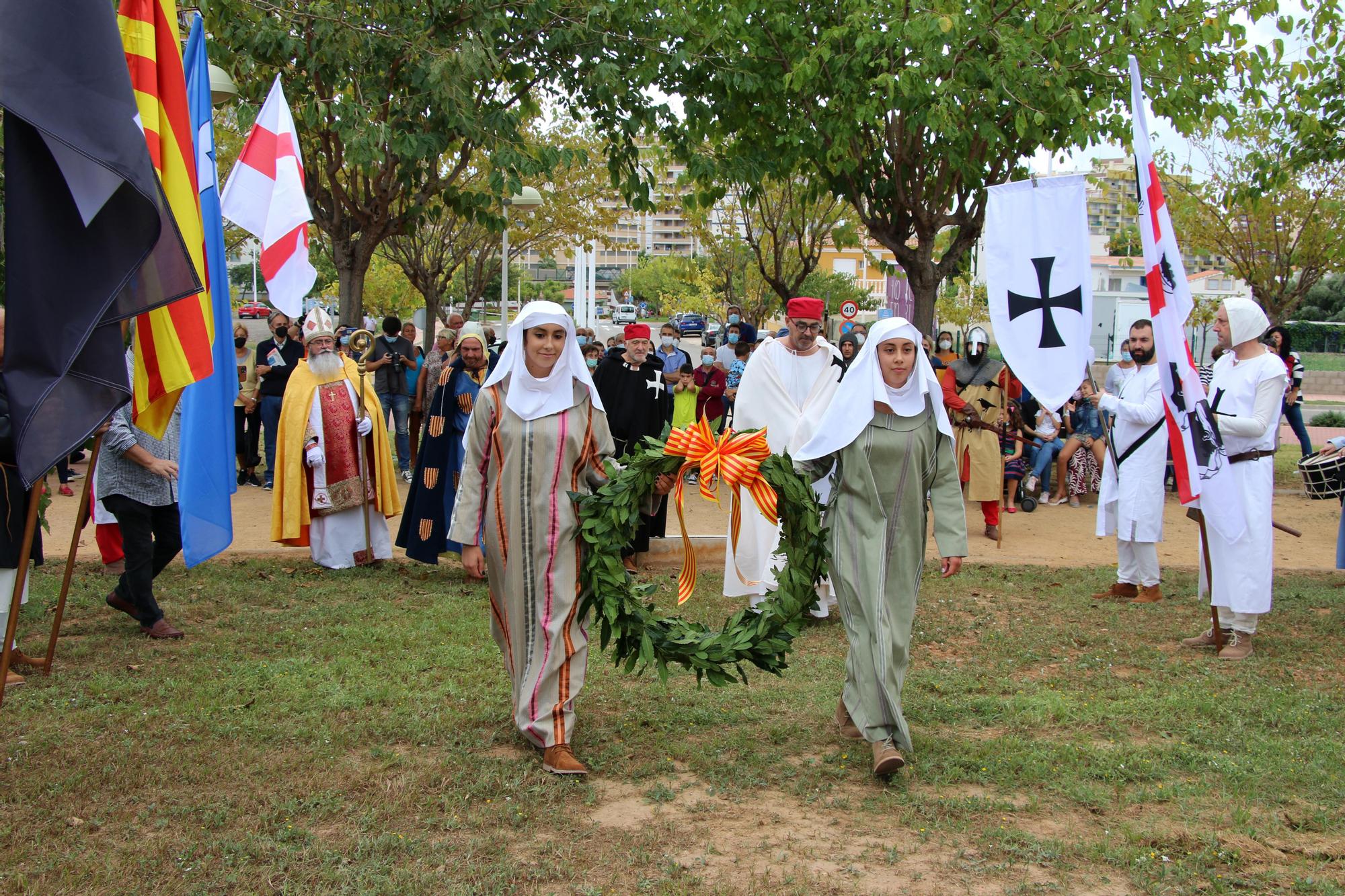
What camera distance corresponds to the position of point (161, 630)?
6930 mm

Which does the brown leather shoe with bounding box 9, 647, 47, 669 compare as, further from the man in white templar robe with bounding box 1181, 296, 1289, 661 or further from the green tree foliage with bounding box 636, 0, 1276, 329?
the green tree foliage with bounding box 636, 0, 1276, 329

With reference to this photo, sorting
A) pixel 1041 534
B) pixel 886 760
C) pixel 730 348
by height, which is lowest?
pixel 886 760

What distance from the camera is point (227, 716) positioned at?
5.49 m

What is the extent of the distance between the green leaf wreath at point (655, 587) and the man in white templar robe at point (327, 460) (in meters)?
4.19

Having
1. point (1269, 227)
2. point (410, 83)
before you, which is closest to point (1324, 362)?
point (1269, 227)

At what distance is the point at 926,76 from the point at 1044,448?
4405mm

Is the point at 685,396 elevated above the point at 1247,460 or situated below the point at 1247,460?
above

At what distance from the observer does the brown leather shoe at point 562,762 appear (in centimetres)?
485

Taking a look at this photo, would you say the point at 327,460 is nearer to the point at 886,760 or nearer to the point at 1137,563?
the point at 886,760

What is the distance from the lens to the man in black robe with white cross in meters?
9.53

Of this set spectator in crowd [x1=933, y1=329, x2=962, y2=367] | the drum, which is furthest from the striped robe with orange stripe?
spectator in crowd [x1=933, y1=329, x2=962, y2=367]

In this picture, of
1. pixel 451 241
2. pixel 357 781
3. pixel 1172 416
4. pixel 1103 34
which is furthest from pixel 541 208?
pixel 357 781

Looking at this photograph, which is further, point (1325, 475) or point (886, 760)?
point (1325, 475)

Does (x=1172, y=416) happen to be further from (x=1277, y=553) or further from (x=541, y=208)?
(x=541, y=208)
